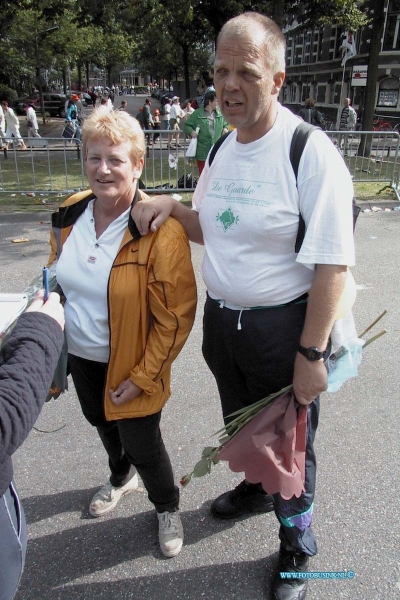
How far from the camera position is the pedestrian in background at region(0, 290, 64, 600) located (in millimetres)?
1134

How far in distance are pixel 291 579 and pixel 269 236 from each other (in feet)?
4.68

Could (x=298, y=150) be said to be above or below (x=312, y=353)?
above

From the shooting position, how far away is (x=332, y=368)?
70.2 inches

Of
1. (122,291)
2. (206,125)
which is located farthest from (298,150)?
(206,125)

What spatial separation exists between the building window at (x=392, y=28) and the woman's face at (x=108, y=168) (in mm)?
32549

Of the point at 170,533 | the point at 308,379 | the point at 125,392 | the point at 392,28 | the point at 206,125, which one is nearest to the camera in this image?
the point at 308,379

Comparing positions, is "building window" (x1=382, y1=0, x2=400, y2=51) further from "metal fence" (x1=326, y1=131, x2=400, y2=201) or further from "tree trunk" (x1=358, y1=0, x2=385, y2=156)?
"metal fence" (x1=326, y1=131, x2=400, y2=201)

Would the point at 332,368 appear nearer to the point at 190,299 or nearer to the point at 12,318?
the point at 190,299

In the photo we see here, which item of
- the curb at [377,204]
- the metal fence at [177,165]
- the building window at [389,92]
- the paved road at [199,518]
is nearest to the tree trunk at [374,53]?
the metal fence at [177,165]

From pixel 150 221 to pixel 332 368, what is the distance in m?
0.87

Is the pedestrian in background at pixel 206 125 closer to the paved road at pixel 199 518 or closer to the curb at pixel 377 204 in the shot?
the curb at pixel 377 204

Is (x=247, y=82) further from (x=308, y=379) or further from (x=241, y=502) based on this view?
(x=241, y=502)

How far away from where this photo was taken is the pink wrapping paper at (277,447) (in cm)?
177

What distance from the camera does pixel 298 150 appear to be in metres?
1.58
